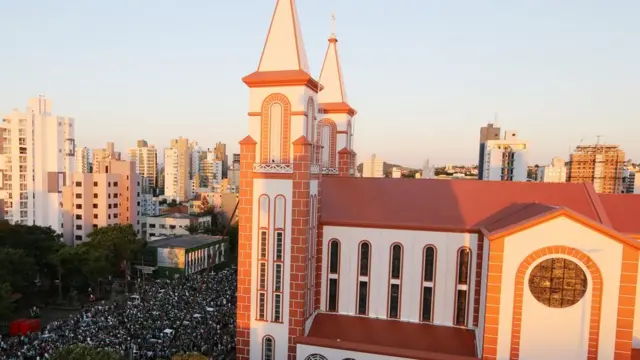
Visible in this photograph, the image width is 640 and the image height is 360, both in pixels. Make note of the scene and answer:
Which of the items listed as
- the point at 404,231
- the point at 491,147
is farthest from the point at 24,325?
the point at 491,147

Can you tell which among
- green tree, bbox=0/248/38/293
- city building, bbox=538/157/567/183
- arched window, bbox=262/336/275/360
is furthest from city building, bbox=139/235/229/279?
city building, bbox=538/157/567/183

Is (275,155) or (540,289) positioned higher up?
(275,155)

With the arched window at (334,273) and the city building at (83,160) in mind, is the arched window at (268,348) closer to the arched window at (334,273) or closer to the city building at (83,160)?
the arched window at (334,273)

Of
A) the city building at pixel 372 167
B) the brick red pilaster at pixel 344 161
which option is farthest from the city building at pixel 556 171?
the brick red pilaster at pixel 344 161

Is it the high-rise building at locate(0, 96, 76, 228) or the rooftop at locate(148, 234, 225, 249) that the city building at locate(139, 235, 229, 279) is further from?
the high-rise building at locate(0, 96, 76, 228)

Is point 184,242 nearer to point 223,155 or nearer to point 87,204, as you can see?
point 87,204

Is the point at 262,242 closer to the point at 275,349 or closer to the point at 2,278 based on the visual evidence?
the point at 275,349

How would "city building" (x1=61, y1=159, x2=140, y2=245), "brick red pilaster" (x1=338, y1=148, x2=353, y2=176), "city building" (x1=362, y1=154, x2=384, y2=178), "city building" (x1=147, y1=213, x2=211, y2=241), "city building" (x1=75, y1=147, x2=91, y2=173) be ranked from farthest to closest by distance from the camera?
1. "city building" (x1=75, y1=147, x2=91, y2=173)
2. "city building" (x1=362, y1=154, x2=384, y2=178)
3. "city building" (x1=147, y1=213, x2=211, y2=241)
4. "city building" (x1=61, y1=159, x2=140, y2=245)
5. "brick red pilaster" (x1=338, y1=148, x2=353, y2=176)
